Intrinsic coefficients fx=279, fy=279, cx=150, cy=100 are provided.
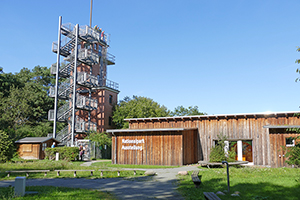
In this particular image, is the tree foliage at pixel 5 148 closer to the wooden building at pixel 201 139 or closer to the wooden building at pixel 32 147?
the wooden building at pixel 32 147

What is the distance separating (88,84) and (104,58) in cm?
745

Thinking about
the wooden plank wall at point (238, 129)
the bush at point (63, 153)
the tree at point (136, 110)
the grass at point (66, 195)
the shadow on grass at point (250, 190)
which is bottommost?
the bush at point (63, 153)

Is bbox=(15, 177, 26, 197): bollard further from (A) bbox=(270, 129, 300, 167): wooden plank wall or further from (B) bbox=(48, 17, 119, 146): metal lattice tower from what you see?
(B) bbox=(48, 17, 119, 146): metal lattice tower

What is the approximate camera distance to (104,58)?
41.5 m

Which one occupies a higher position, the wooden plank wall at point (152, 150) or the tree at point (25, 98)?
the tree at point (25, 98)

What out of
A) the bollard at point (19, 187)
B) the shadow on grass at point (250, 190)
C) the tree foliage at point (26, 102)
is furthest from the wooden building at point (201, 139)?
the tree foliage at point (26, 102)

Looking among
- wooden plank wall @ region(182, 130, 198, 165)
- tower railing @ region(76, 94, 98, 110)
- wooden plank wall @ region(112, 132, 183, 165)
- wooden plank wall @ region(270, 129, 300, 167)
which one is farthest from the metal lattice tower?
wooden plank wall @ region(270, 129, 300, 167)

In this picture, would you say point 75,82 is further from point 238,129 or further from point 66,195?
point 66,195

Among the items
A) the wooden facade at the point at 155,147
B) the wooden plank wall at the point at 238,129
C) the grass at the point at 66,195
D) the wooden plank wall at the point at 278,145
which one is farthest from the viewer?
the wooden plank wall at the point at 238,129

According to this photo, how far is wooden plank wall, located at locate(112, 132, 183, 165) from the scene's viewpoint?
21422mm

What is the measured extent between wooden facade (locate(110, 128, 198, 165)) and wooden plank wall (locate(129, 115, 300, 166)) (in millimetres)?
861

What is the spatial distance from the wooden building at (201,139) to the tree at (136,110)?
15.1 metres

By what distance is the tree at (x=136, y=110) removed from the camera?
38.8m

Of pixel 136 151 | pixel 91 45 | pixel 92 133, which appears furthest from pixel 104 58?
pixel 136 151
